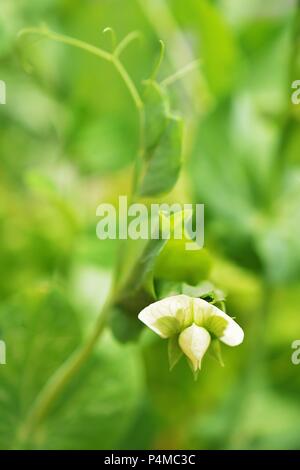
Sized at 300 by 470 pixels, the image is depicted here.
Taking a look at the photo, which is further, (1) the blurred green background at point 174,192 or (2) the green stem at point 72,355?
(1) the blurred green background at point 174,192

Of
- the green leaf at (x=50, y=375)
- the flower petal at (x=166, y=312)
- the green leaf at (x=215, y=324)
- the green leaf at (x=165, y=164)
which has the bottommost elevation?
the green leaf at (x=215, y=324)

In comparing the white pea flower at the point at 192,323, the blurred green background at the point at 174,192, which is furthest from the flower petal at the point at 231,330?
the blurred green background at the point at 174,192

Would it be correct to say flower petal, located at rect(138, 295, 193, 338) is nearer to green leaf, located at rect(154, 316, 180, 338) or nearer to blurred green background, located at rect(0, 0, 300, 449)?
green leaf, located at rect(154, 316, 180, 338)

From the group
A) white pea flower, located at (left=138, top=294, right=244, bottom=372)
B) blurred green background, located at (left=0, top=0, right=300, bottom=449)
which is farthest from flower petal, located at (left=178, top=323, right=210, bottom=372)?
blurred green background, located at (left=0, top=0, right=300, bottom=449)

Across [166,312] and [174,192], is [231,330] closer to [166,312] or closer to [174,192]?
[166,312]

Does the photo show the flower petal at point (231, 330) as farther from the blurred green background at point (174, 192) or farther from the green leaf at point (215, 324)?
the blurred green background at point (174, 192)

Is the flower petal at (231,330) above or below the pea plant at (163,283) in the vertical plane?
below

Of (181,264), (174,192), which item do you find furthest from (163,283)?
(174,192)

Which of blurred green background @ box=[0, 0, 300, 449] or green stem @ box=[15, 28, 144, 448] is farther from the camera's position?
blurred green background @ box=[0, 0, 300, 449]
